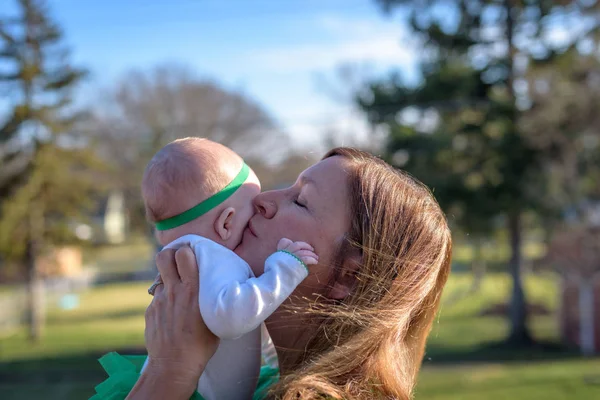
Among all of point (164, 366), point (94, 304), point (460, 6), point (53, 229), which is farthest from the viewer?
point (94, 304)

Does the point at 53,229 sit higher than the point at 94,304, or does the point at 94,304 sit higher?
the point at 53,229

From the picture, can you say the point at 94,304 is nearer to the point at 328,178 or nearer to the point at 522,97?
the point at 522,97

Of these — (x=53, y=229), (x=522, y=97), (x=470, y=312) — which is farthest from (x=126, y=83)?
(x=522, y=97)

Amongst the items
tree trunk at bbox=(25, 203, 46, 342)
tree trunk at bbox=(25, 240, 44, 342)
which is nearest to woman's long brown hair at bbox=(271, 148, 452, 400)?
tree trunk at bbox=(25, 240, 44, 342)

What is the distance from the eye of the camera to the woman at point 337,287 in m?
1.46

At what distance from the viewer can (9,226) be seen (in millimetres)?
20797

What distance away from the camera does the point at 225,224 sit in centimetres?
165

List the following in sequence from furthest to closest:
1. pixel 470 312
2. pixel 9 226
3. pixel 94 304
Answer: pixel 94 304
pixel 470 312
pixel 9 226

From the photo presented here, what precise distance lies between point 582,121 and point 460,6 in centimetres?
417

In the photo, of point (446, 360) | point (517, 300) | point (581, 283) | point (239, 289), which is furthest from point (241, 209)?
point (517, 300)

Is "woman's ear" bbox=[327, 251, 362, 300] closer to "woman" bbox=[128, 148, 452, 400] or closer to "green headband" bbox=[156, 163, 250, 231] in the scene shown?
"woman" bbox=[128, 148, 452, 400]

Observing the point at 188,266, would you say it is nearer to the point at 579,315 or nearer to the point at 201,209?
the point at 201,209

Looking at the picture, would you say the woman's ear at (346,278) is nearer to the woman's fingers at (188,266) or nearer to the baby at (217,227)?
the baby at (217,227)

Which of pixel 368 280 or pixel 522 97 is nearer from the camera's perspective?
pixel 368 280
